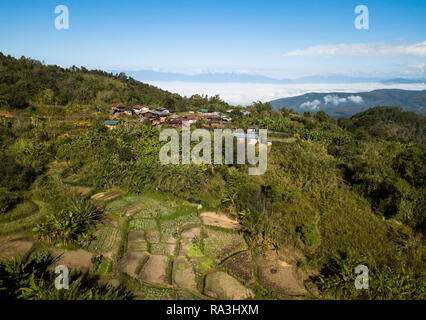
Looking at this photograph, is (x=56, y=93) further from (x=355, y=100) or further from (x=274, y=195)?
(x=355, y=100)

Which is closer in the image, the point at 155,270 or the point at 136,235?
the point at 155,270

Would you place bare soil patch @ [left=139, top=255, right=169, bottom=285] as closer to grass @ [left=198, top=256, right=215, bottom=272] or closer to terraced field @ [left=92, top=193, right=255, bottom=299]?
terraced field @ [left=92, top=193, right=255, bottom=299]

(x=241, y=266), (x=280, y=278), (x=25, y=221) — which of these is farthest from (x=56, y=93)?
(x=280, y=278)

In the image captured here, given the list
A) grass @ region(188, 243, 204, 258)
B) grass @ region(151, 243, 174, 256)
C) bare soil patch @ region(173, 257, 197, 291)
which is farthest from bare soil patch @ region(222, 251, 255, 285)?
grass @ region(151, 243, 174, 256)

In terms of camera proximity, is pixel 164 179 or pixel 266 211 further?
pixel 164 179
